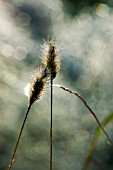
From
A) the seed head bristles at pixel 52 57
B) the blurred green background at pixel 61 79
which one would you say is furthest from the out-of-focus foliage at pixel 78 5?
the seed head bristles at pixel 52 57

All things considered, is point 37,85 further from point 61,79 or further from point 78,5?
point 78,5

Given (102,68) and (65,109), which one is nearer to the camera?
(65,109)

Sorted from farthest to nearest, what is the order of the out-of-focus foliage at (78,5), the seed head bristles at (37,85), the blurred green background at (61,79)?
the out-of-focus foliage at (78,5) < the blurred green background at (61,79) < the seed head bristles at (37,85)

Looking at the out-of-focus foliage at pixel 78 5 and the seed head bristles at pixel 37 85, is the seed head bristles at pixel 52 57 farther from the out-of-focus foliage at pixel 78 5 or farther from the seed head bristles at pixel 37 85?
the out-of-focus foliage at pixel 78 5

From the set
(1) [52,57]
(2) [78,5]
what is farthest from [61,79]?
(1) [52,57]

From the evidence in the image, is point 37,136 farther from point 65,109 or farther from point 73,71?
point 73,71

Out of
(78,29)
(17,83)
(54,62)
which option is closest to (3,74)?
(17,83)
